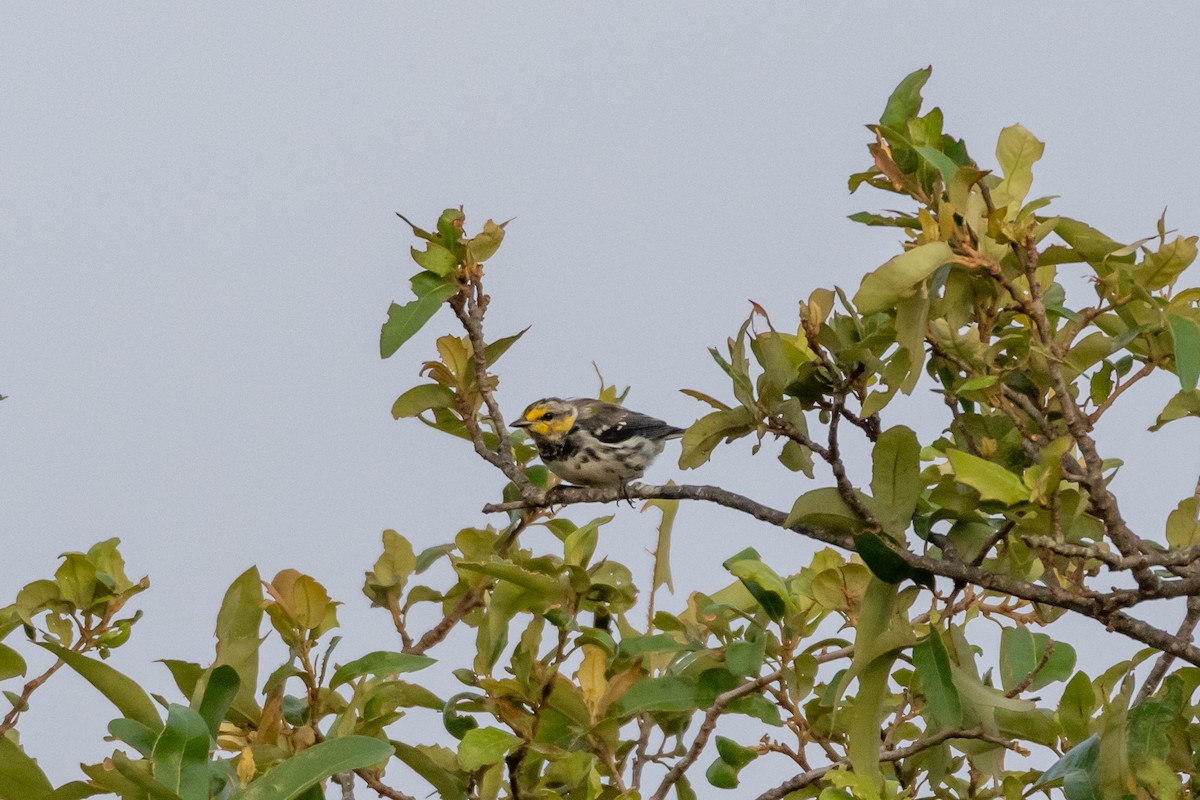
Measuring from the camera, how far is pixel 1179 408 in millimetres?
2582

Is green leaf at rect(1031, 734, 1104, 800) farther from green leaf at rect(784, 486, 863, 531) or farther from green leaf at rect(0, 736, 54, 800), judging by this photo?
green leaf at rect(0, 736, 54, 800)

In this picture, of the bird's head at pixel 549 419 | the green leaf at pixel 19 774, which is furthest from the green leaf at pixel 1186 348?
the bird's head at pixel 549 419

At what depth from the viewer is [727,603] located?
298cm

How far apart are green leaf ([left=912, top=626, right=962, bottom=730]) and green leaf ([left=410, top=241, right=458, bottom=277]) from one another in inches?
42.5

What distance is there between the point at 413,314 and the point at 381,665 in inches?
24.6

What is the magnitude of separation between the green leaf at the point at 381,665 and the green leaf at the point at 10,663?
758 mm

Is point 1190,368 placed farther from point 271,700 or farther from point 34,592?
point 34,592

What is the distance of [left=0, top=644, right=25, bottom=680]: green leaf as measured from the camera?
2.79m

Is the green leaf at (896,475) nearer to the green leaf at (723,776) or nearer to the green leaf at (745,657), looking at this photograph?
the green leaf at (745,657)

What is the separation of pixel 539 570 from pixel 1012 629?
904 millimetres

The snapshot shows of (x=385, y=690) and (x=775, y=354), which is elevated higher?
(x=775, y=354)

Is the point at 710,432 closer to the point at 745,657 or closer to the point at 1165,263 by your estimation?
the point at 745,657

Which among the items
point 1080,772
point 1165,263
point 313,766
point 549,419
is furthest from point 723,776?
point 549,419

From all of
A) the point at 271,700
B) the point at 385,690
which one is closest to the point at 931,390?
the point at 385,690
